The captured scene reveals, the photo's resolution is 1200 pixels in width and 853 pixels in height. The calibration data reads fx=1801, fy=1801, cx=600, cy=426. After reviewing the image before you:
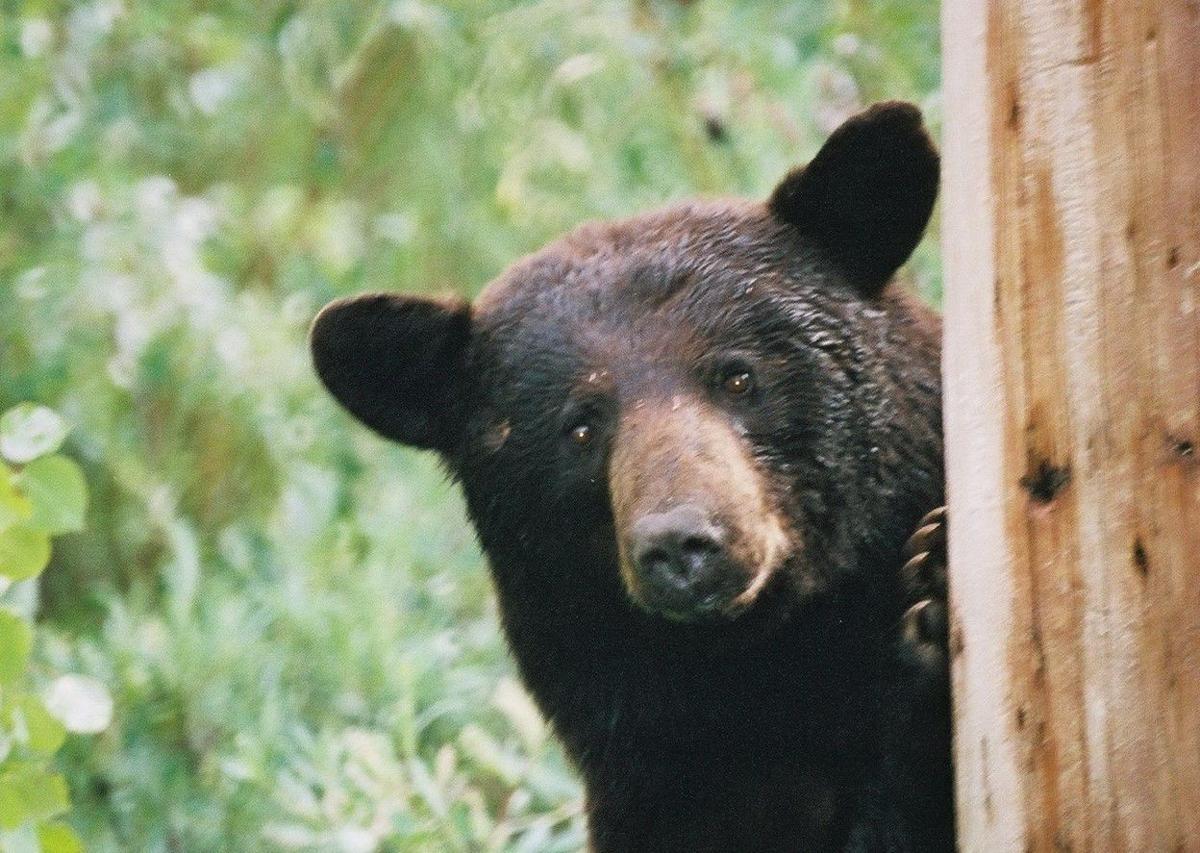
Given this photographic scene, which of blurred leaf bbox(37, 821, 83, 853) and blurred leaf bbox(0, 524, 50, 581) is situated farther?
blurred leaf bbox(37, 821, 83, 853)

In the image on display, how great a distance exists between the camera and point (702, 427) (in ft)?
11.6

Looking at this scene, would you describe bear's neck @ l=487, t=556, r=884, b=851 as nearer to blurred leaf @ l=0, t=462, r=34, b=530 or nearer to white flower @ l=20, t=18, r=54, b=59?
blurred leaf @ l=0, t=462, r=34, b=530

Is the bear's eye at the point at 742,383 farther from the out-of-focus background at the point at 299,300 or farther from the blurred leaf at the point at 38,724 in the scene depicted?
the out-of-focus background at the point at 299,300

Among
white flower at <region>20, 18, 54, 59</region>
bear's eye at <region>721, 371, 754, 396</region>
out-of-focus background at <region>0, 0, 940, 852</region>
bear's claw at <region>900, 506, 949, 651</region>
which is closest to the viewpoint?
bear's claw at <region>900, 506, 949, 651</region>

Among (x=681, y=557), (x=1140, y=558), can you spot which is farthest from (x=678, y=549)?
(x=1140, y=558)

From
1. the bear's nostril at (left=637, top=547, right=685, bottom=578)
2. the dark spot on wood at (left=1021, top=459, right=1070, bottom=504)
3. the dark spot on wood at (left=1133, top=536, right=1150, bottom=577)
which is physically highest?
the dark spot on wood at (left=1021, top=459, right=1070, bottom=504)

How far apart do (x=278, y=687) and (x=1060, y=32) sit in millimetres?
3847

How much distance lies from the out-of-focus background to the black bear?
49.0 inches

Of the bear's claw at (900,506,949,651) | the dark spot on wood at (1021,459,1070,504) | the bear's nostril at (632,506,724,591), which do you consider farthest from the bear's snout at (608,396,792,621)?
the dark spot on wood at (1021,459,1070,504)

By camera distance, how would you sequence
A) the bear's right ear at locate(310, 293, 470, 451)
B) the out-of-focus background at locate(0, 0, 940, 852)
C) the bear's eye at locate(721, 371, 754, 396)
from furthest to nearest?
the out-of-focus background at locate(0, 0, 940, 852) < the bear's right ear at locate(310, 293, 470, 451) < the bear's eye at locate(721, 371, 754, 396)

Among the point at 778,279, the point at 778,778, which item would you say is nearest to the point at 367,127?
the point at 778,279

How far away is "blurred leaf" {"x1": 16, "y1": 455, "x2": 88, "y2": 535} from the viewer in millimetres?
3295

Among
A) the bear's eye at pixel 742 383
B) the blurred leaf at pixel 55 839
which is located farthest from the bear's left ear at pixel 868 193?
the blurred leaf at pixel 55 839

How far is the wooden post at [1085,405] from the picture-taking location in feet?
7.42
